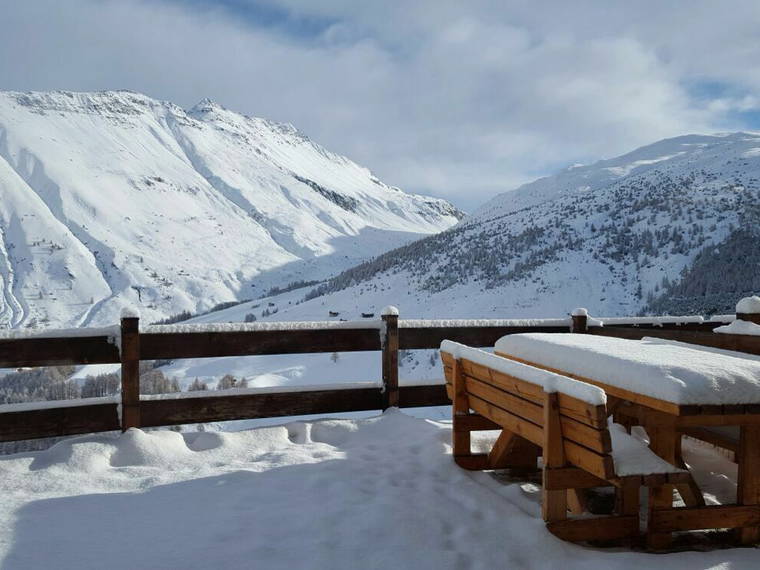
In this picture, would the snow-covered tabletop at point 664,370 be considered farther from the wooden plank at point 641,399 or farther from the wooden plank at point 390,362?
the wooden plank at point 390,362

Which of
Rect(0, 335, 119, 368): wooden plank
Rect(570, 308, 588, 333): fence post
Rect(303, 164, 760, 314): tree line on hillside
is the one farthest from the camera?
Rect(303, 164, 760, 314): tree line on hillside

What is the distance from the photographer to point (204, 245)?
604 ft

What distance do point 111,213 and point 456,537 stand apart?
654 feet

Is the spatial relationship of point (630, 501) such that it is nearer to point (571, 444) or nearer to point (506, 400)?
point (571, 444)

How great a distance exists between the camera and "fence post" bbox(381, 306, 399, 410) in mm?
6176

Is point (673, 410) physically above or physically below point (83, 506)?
above

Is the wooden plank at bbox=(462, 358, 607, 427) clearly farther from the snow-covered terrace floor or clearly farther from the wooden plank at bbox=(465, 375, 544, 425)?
the snow-covered terrace floor

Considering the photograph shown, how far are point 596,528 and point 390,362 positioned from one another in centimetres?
305

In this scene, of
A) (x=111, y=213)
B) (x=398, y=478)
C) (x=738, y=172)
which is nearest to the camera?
(x=398, y=478)

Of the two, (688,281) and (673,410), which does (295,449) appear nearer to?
(673,410)

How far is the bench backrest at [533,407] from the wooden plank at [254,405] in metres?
1.51

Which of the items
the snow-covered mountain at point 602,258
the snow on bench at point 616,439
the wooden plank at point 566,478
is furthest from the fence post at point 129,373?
the snow-covered mountain at point 602,258

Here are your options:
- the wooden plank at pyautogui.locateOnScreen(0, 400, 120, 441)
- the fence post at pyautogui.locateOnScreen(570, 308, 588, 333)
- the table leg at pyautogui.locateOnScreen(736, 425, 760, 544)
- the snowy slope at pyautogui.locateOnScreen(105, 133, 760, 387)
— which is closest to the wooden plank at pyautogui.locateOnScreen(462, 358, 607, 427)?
the table leg at pyautogui.locateOnScreen(736, 425, 760, 544)

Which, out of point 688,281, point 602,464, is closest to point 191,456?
point 602,464
